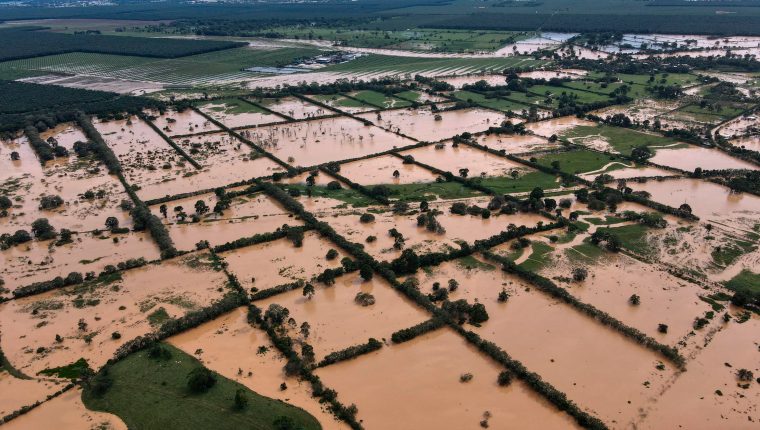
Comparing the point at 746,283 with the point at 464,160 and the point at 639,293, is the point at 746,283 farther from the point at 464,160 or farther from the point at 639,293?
the point at 464,160

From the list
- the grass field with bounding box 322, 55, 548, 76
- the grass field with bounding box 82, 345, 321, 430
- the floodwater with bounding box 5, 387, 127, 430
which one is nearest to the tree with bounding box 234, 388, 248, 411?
the grass field with bounding box 82, 345, 321, 430

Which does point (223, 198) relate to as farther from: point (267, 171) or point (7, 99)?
point (7, 99)

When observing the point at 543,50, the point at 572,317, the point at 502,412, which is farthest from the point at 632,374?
the point at 543,50

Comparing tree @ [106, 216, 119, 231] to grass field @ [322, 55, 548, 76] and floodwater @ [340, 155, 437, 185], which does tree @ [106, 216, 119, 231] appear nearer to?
floodwater @ [340, 155, 437, 185]

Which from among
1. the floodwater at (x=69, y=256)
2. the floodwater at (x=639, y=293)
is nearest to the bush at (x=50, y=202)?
the floodwater at (x=69, y=256)

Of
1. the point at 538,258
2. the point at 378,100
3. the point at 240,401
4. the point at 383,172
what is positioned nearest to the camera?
the point at 240,401

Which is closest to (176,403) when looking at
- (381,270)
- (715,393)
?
(381,270)
